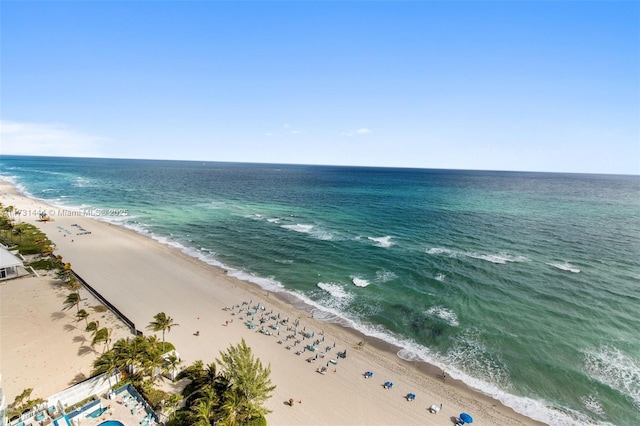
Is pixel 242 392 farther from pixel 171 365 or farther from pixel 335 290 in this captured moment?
pixel 335 290

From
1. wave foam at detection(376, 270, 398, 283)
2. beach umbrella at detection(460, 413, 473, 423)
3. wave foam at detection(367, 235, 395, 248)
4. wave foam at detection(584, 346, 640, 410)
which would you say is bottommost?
beach umbrella at detection(460, 413, 473, 423)

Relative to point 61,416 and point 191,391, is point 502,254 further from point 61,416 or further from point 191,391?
point 61,416

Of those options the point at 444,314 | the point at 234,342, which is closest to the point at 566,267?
the point at 444,314

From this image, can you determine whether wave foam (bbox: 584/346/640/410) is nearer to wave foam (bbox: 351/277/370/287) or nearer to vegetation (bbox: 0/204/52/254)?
wave foam (bbox: 351/277/370/287)

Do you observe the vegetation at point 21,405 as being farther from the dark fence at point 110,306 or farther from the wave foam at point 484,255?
the wave foam at point 484,255

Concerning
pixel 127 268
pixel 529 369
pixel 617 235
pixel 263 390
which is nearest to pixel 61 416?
pixel 263 390

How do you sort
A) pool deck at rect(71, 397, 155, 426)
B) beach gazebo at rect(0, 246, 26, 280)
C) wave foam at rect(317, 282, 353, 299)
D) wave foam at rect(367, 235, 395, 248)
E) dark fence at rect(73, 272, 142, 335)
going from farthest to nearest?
wave foam at rect(367, 235, 395, 248) → wave foam at rect(317, 282, 353, 299) → beach gazebo at rect(0, 246, 26, 280) → dark fence at rect(73, 272, 142, 335) → pool deck at rect(71, 397, 155, 426)

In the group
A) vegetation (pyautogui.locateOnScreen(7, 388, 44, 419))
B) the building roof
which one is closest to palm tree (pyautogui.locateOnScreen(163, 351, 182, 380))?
vegetation (pyautogui.locateOnScreen(7, 388, 44, 419))
